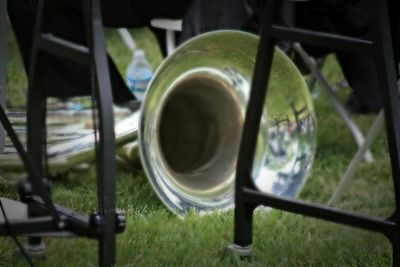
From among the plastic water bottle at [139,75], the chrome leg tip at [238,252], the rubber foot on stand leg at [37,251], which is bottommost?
the plastic water bottle at [139,75]

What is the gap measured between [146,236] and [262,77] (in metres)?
0.58

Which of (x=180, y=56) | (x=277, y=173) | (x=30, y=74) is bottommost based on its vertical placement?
(x=277, y=173)

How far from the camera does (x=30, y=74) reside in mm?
1910

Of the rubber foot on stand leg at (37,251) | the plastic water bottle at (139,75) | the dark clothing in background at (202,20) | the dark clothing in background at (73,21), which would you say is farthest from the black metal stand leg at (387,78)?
the plastic water bottle at (139,75)

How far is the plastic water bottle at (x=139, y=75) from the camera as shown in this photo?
352 cm

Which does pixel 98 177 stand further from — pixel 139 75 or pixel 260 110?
pixel 139 75

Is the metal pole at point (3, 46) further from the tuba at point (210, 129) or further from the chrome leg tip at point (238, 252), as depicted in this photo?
the chrome leg tip at point (238, 252)

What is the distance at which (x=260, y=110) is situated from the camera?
6.75ft

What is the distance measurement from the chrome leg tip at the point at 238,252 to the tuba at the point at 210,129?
40 cm

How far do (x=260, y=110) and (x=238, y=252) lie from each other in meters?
0.38

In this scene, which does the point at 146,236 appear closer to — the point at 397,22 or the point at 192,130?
the point at 192,130

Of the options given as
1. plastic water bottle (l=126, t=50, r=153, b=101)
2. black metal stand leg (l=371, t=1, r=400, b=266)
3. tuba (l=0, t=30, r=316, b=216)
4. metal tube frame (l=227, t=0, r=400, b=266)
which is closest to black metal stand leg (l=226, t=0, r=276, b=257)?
metal tube frame (l=227, t=0, r=400, b=266)

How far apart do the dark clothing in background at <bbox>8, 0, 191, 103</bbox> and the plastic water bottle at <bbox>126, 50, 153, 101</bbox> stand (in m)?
0.58

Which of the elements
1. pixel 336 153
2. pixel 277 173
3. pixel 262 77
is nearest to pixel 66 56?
pixel 262 77
